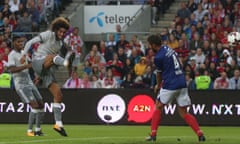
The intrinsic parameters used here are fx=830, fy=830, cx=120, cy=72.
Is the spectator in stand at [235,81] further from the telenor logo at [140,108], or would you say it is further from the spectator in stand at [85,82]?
the spectator in stand at [85,82]

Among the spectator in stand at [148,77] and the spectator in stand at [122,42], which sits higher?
the spectator in stand at [122,42]

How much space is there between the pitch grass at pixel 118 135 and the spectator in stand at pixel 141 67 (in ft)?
13.8

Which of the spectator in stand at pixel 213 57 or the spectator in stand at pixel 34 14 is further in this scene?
the spectator in stand at pixel 34 14

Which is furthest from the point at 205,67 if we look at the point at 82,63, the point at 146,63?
the point at 82,63

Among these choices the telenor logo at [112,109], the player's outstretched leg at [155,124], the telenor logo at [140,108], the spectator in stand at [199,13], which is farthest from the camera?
the spectator in stand at [199,13]

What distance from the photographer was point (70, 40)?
3194cm

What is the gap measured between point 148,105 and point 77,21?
1013 cm

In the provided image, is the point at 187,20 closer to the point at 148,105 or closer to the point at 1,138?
the point at 148,105

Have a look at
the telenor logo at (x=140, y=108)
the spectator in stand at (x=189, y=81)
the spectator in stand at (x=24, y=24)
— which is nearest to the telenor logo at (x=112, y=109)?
the telenor logo at (x=140, y=108)

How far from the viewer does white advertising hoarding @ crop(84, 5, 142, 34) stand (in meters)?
34.1

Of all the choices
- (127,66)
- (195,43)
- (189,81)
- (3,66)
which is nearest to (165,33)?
(195,43)

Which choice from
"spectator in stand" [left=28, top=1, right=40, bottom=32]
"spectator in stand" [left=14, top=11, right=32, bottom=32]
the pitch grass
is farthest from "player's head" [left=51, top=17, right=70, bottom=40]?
"spectator in stand" [left=28, top=1, right=40, bottom=32]

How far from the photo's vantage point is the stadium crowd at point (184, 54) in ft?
89.4

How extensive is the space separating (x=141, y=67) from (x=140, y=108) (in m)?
3.46
